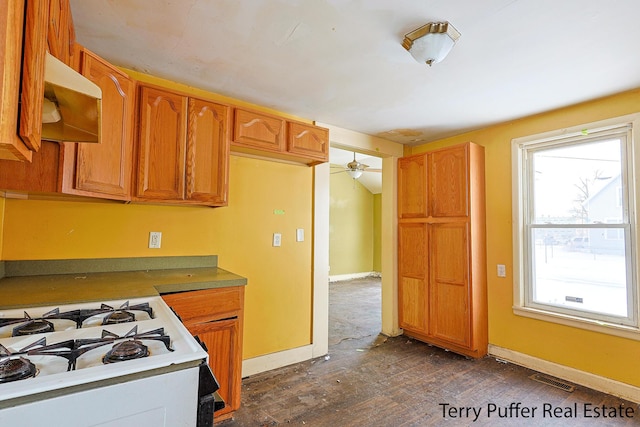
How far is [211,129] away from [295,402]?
6.74 feet

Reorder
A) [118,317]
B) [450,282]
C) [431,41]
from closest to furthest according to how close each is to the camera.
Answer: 1. [118,317]
2. [431,41]
3. [450,282]

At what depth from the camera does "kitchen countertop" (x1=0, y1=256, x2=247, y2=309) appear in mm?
1419

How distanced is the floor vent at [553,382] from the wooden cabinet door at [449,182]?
152 centimetres

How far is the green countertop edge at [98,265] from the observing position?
188 centimetres

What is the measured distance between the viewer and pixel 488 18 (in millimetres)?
1626

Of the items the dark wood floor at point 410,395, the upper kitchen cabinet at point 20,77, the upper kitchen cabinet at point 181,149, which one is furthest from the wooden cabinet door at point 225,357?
the upper kitchen cabinet at point 20,77

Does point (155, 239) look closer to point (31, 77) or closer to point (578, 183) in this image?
point (31, 77)

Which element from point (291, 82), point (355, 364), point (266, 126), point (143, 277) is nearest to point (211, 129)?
point (266, 126)

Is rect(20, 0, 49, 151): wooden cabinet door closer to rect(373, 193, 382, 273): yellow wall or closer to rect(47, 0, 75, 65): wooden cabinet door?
rect(47, 0, 75, 65): wooden cabinet door

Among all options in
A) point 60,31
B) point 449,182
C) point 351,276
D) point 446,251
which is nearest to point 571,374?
point 446,251

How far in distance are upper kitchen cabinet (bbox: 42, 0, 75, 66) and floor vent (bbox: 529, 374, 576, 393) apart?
3752 millimetres

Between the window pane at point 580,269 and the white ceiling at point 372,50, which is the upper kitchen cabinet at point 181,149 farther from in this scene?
the window pane at point 580,269

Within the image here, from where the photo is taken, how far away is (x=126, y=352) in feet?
2.91

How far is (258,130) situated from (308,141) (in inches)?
18.4
